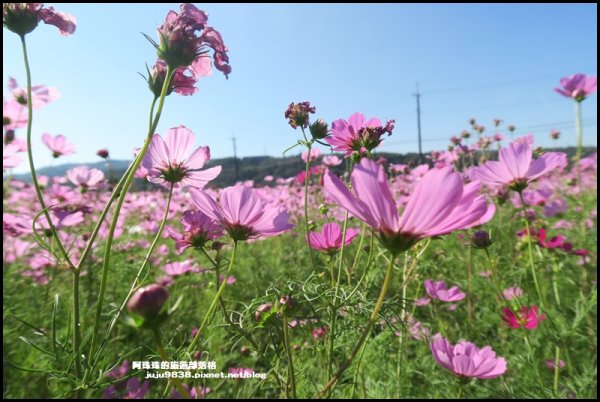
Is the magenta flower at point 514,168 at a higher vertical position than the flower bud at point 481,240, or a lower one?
higher

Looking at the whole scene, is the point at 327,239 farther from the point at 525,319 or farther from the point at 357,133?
the point at 525,319

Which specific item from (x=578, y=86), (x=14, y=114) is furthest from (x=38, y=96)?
(x=578, y=86)

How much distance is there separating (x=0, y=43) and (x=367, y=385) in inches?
40.0

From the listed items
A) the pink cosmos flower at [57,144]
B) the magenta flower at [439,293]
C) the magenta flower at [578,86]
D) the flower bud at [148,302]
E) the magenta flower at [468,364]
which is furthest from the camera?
the pink cosmos flower at [57,144]

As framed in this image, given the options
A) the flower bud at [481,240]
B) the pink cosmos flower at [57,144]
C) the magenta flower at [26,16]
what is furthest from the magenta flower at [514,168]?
the pink cosmos flower at [57,144]

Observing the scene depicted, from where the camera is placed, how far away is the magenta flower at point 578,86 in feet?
3.86

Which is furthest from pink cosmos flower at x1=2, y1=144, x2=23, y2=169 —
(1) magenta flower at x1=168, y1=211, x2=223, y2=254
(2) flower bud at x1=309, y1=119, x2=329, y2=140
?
(2) flower bud at x1=309, y1=119, x2=329, y2=140

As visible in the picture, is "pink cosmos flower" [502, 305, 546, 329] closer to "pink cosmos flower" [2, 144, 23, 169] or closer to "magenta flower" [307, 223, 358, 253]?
"magenta flower" [307, 223, 358, 253]

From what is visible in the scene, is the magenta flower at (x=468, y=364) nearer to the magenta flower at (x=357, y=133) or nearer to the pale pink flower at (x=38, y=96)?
the magenta flower at (x=357, y=133)

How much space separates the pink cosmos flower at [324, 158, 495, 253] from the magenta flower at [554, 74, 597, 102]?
127 cm

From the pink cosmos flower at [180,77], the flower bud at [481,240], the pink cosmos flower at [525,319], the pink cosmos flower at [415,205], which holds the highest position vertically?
the pink cosmos flower at [180,77]

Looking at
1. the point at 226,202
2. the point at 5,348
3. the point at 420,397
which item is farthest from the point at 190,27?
the point at 5,348

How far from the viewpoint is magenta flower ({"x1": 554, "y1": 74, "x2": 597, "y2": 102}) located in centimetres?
118

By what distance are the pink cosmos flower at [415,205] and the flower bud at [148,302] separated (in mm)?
156
